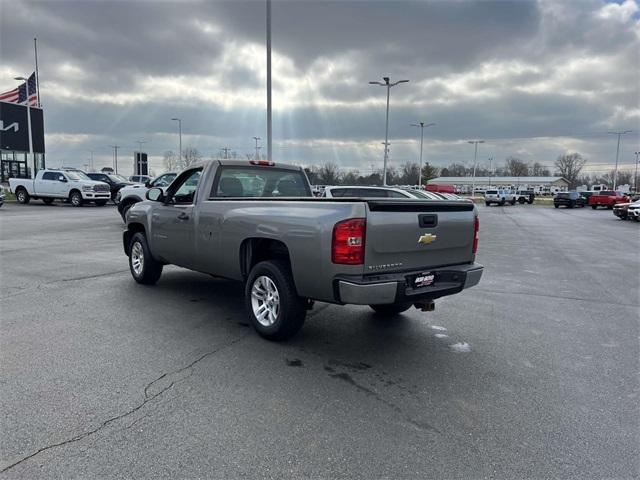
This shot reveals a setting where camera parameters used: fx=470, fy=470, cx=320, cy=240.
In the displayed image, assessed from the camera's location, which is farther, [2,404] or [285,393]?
[285,393]

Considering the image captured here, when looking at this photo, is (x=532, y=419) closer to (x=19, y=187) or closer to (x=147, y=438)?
(x=147, y=438)

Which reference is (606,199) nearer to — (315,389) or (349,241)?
(349,241)

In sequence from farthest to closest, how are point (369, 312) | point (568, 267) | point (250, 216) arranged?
point (568, 267)
point (369, 312)
point (250, 216)

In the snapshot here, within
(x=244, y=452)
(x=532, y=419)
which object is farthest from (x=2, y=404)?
(x=532, y=419)

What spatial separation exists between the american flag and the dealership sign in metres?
14.1

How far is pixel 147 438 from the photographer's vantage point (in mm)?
3061

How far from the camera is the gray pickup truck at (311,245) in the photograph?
13.4ft

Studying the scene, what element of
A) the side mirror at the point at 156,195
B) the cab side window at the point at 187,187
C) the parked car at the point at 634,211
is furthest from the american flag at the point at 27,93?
the parked car at the point at 634,211

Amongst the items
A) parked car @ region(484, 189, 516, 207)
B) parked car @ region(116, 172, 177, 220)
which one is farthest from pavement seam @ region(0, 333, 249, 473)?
parked car @ region(484, 189, 516, 207)

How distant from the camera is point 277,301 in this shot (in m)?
4.77

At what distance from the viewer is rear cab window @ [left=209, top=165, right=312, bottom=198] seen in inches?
239

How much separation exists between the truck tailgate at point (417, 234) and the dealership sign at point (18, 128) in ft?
174

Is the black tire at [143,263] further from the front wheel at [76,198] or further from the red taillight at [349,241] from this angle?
the front wheel at [76,198]

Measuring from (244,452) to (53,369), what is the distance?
2.18 meters
